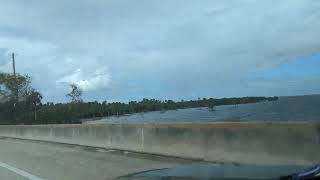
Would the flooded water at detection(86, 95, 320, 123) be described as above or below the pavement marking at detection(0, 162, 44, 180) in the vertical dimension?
above

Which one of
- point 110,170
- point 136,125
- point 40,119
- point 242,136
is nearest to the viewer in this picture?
point 242,136

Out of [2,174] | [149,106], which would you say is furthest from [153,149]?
[149,106]

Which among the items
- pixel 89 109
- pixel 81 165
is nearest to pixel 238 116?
pixel 81 165

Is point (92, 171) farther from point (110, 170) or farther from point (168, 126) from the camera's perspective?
point (168, 126)

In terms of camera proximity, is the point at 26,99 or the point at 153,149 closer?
the point at 153,149

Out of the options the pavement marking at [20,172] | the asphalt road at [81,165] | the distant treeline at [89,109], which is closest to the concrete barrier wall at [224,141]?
the asphalt road at [81,165]

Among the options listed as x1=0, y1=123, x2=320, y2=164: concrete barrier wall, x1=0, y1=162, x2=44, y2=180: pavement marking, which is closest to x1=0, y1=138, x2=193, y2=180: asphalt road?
x1=0, y1=162, x2=44, y2=180: pavement marking

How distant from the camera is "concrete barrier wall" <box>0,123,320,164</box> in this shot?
11867 mm

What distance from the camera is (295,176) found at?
3.75 m

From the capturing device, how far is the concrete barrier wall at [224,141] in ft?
38.9

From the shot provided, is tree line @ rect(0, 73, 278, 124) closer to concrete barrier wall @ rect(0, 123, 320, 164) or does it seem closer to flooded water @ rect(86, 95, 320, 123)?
flooded water @ rect(86, 95, 320, 123)

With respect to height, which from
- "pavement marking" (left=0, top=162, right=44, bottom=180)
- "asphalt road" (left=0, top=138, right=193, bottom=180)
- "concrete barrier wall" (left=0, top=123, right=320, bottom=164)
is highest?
"concrete barrier wall" (left=0, top=123, right=320, bottom=164)

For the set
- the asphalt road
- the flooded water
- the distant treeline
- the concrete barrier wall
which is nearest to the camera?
the concrete barrier wall

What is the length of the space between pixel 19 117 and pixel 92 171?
53558 millimetres
